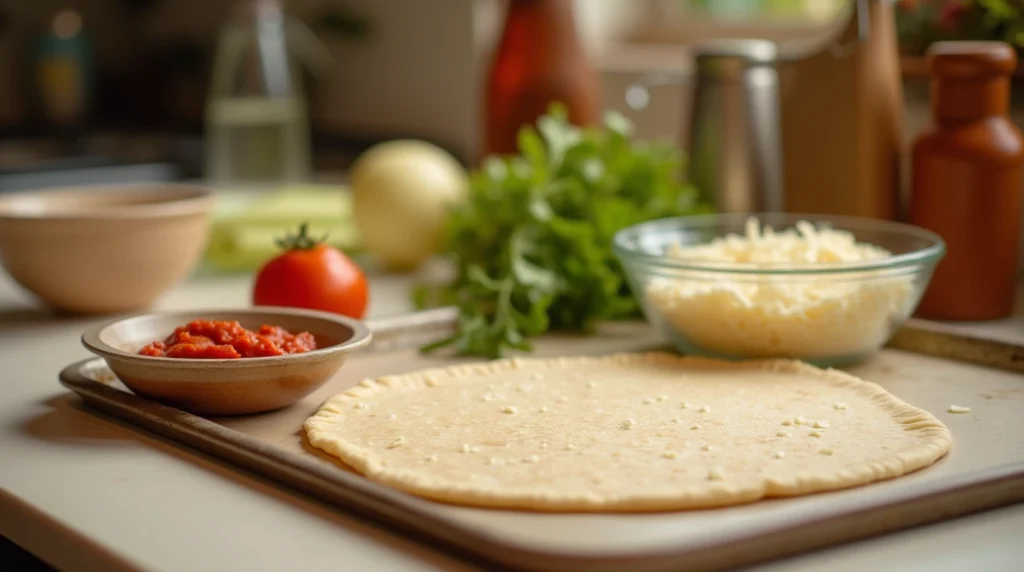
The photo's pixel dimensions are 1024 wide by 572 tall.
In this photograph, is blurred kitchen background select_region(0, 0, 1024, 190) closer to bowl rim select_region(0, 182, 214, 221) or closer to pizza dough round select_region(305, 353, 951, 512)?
bowl rim select_region(0, 182, 214, 221)

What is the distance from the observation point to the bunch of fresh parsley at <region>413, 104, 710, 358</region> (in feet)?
4.36

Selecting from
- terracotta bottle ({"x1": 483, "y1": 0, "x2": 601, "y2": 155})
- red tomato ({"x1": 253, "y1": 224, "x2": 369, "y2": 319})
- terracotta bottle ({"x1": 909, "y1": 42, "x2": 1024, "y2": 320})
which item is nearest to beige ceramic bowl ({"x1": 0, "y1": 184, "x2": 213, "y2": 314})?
red tomato ({"x1": 253, "y1": 224, "x2": 369, "y2": 319})

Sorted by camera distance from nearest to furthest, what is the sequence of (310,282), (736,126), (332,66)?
(310,282) → (736,126) → (332,66)

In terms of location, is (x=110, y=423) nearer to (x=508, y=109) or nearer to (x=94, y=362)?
(x=94, y=362)

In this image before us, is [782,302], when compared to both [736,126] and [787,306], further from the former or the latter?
[736,126]

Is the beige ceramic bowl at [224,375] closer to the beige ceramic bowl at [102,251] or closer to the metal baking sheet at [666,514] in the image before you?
the metal baking sheet at [666,514]

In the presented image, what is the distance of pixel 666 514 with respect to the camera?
77 cm

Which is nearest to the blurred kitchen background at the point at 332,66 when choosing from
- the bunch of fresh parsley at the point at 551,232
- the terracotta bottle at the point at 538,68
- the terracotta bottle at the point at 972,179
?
the terracotta bottle at the point at 538,68

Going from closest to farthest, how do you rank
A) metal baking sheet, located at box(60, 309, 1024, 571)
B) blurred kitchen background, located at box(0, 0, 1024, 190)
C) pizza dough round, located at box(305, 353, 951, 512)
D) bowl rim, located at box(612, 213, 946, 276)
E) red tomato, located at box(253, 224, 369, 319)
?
metal baking sheet, located at box(60, 309, 1024, 571)
pizza dough round, located at box(305, 353, 951, 512)
bowl rim, located at box(612, 213, 946, 276)
red tomato, located at box(253, 224, 369, 319)
blurred kitchen background, located at box(0, 0, 1024, 190)

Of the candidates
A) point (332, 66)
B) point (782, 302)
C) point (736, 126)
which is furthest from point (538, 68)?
point (332, 66)

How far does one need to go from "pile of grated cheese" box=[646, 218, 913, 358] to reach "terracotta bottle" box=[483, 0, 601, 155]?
60cm

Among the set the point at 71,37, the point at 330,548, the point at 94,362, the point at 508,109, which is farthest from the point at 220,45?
the point at 330,548

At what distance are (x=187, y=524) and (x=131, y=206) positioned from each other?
0.90 meters

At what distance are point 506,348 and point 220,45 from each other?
2.74m
